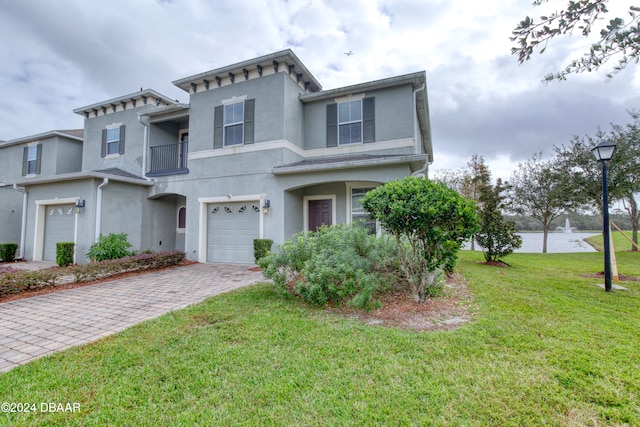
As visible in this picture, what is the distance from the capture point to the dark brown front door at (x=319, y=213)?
11227mm

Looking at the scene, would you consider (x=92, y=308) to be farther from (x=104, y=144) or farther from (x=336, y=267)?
(x=104, y=144)

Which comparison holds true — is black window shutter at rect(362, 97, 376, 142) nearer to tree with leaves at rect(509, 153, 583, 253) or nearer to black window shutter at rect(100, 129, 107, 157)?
tree with leaves at rect(509, 153, 583, 253)

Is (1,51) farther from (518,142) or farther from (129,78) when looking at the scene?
(518,142)

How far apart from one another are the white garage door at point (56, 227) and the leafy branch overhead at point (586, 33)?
49.4ft

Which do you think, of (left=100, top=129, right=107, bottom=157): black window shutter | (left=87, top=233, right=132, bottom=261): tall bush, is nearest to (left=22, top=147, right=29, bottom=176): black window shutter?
(left=100, top=129, right=107, bottom=157): black window shutter

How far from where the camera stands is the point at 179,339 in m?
3.68

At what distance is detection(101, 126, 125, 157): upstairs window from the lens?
13.8m

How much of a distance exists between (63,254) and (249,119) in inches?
330

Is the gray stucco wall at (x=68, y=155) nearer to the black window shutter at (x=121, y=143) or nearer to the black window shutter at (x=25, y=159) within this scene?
the black window shutter at (x=25, y=159)

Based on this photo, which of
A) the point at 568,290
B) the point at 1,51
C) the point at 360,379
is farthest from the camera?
the point at 1,51

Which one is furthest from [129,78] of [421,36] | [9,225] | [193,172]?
[421,36]

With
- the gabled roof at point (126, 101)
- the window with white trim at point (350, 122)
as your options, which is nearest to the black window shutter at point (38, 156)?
the gabled roof at point (126, 101)

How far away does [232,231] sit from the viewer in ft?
37.2

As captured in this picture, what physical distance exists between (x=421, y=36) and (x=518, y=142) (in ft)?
43.3
